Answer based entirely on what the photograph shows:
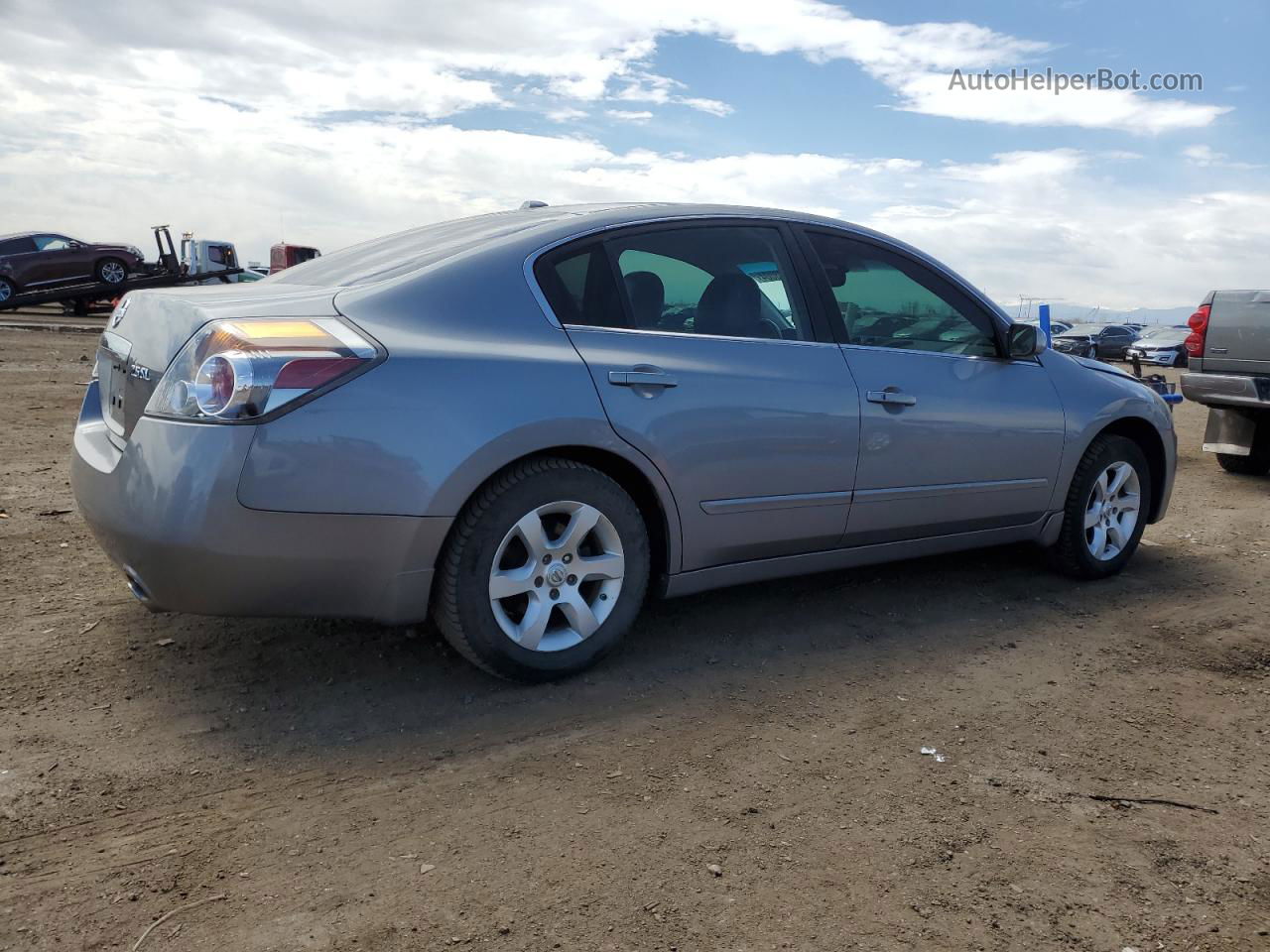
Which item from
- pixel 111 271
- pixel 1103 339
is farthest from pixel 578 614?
pixel 1103 339

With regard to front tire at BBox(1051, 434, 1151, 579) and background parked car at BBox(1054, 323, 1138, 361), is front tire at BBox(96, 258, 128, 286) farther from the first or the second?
background parked car at BBox(1054, 323, 1138, 361)

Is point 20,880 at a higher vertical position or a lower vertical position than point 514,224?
Result: lower

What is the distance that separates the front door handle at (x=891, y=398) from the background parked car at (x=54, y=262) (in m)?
23.2

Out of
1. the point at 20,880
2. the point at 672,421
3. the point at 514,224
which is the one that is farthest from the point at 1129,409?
the point at 20,880

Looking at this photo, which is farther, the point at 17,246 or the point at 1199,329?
the point at 17,246

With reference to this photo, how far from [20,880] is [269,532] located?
0.98 meters

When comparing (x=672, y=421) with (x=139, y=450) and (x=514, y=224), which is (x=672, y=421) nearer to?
(x=514, y=224)

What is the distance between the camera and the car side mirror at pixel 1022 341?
4.51m

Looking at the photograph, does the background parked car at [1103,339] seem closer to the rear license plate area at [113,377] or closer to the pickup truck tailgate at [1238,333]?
the pickup truck tailgate at [1238,333]

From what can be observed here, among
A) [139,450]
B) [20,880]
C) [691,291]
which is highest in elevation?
[691,291]

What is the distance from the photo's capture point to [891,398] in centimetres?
404

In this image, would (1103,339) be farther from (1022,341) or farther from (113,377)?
(113,377)

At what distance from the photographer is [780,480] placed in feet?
12.3

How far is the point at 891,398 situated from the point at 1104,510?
162 centimetres
